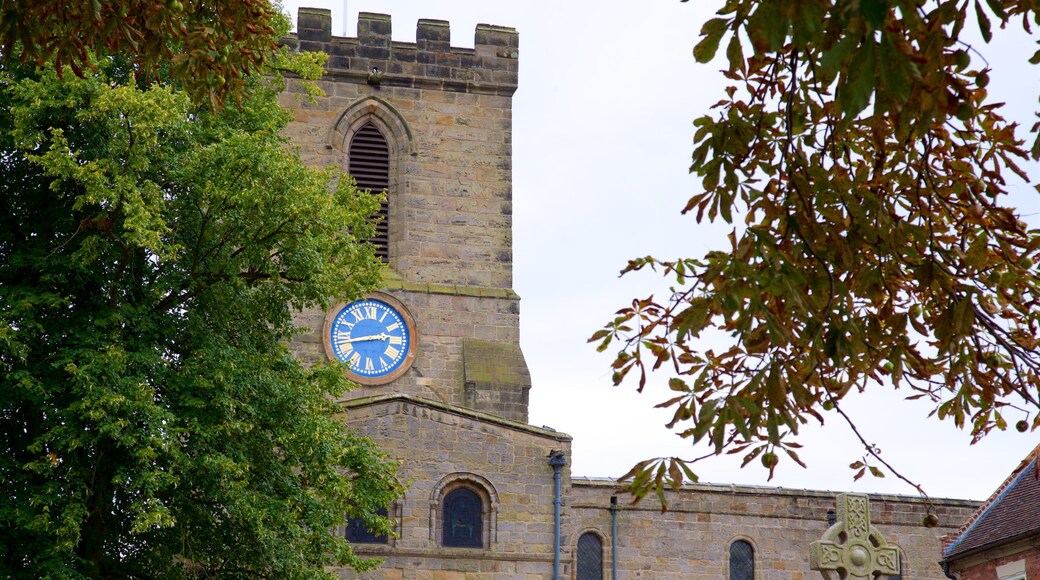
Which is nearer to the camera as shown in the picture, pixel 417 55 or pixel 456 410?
pixel 456 410

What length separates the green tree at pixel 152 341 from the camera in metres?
17.0

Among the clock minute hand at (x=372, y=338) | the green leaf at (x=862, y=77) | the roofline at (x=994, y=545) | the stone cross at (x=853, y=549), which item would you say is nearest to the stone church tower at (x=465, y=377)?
the clock minute hand at (x=372, y=338)

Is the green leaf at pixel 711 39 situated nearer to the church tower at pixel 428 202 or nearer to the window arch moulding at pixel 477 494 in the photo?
the window arch moulding at pixel 477 494

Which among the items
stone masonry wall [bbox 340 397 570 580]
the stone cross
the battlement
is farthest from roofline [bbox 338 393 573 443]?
the stone cross

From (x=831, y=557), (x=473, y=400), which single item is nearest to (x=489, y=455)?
(x=473, y=400)

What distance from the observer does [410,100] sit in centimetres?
3375

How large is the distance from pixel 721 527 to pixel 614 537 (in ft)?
7.44

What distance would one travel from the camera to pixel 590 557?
3102 centimetres

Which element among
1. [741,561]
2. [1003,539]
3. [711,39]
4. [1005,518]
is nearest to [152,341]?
[711,39]

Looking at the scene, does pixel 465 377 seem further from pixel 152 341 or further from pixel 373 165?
pixel 152 341

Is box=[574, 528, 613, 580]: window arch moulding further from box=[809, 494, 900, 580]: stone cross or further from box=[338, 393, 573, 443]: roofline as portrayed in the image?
box=[809, 494, 900, 580]: stone cross

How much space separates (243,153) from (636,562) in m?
15.6

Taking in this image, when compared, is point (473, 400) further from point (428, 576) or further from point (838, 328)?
point (838, 328)

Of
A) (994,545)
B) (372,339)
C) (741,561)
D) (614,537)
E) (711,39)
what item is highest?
(372,339)
